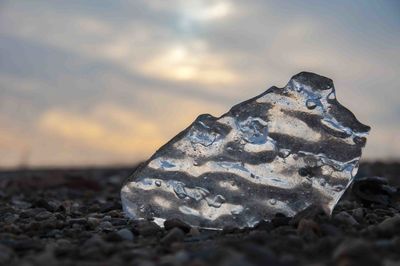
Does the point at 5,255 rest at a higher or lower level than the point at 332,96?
lower

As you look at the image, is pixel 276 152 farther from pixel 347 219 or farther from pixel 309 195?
pixel 347 219

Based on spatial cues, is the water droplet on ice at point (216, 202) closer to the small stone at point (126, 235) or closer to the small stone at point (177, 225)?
the small stone at point (177, 225)

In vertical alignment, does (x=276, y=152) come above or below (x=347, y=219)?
above

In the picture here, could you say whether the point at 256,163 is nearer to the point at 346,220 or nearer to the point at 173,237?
the point at 346,220

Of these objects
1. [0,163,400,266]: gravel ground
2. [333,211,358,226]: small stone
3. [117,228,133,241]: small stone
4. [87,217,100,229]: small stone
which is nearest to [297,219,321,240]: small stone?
[0,163,400,266]: gravel ground

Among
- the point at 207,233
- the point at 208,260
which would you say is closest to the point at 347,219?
the point at 207,233

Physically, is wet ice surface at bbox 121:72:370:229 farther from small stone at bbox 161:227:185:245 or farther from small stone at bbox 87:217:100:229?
small stone at bbox 161:227:185:245

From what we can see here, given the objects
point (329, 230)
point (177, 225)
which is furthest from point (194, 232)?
point (329, 230)
